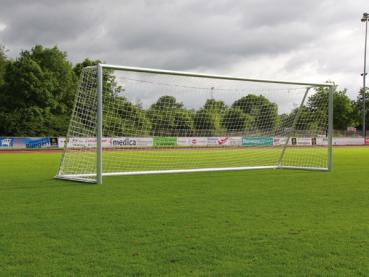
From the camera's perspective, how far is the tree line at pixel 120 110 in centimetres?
1664

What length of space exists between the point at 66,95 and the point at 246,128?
37.1 m

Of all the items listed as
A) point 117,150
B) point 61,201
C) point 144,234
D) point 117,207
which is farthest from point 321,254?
point 117,150

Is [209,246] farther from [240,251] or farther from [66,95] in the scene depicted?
[66,95]

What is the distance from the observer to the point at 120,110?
16359mm

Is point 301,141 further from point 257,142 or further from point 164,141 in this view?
point 164,141

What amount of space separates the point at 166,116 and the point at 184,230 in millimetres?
10580

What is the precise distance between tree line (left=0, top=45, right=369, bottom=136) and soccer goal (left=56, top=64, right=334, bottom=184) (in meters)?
0.04

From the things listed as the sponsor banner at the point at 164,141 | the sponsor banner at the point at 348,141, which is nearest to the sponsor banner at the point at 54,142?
the sponsor banner at the point at 164,141

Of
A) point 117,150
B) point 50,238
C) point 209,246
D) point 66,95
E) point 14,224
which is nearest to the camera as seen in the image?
point 209,246

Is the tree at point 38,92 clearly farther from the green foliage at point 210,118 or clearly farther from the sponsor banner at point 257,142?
the green foliage at point 210,118

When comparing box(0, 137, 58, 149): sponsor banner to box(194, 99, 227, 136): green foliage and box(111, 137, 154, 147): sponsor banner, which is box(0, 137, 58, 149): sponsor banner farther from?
box(194, 99, 227, 136): green foliage

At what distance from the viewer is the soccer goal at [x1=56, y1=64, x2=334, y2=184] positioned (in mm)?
13172

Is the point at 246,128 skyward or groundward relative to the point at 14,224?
skyward

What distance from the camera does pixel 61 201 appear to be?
8.56 m
